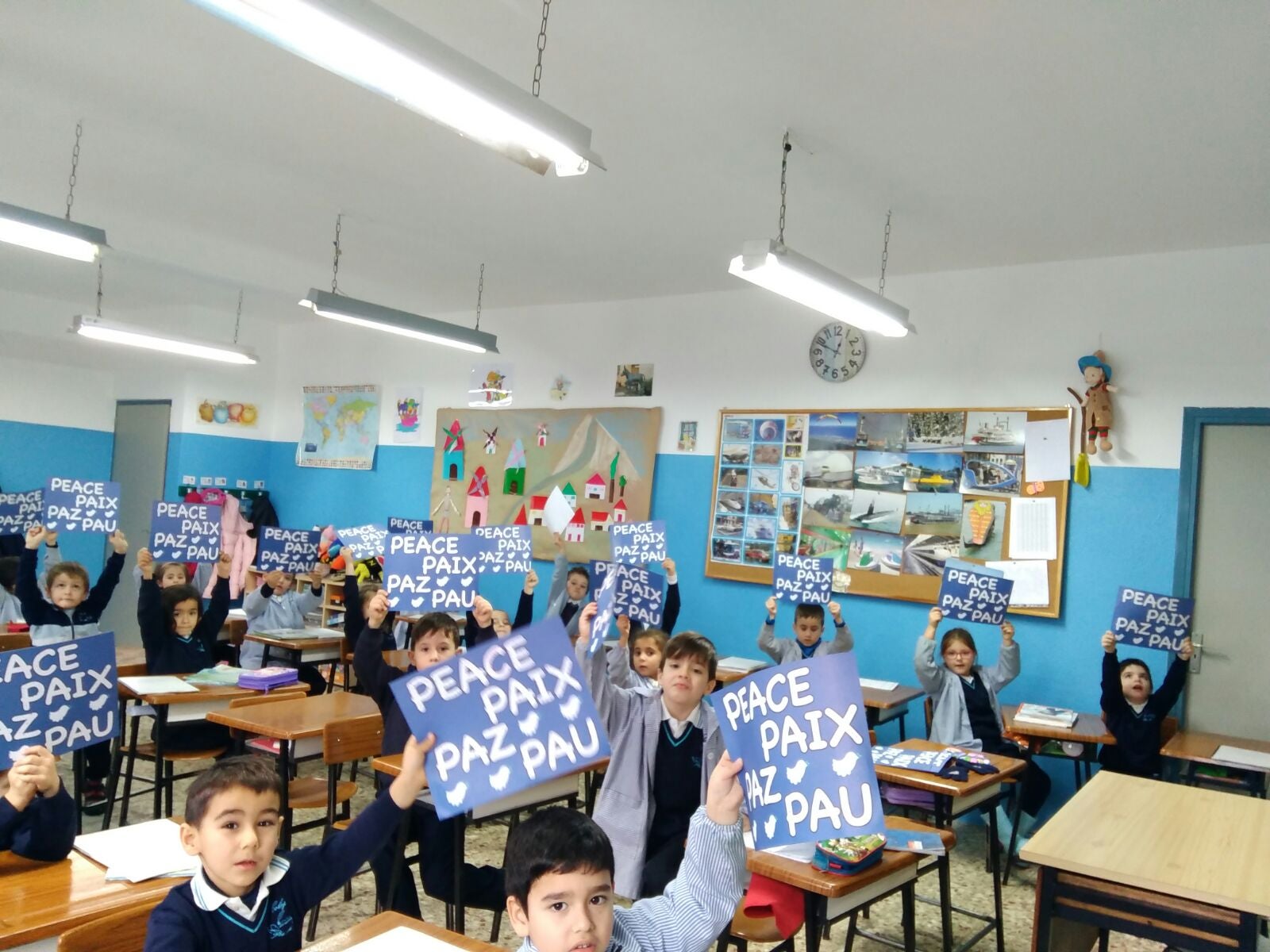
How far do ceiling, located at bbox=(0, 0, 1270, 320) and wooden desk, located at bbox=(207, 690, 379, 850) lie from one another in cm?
228

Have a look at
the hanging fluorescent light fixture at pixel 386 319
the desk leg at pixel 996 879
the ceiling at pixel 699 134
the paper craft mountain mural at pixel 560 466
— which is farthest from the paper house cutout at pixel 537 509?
the desk leg at pixel 996 879

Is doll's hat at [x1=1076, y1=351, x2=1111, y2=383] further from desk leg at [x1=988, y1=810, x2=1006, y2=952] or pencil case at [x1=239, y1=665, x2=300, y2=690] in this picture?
pencil case at [x1=239, y1=665, x2=300, y2=690]

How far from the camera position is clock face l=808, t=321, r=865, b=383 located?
216 inches

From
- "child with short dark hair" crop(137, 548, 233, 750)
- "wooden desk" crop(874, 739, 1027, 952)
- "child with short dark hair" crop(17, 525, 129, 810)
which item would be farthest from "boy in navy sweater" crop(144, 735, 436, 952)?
"child with short dark hair" crop(17, 525, 129, 810)

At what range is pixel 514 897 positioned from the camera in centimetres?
140

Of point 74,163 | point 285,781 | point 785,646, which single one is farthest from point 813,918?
point 74,163

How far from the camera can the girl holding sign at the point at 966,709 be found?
4203 mm

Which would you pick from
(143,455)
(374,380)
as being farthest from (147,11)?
(143,455)

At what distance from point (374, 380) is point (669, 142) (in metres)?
4.94

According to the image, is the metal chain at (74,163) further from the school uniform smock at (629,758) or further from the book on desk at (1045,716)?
the book on desk at (1045,716)

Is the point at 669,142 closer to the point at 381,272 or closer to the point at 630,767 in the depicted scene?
the point at 630,767

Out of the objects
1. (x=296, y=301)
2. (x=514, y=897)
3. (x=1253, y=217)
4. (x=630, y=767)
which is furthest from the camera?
(x=296, y=301)

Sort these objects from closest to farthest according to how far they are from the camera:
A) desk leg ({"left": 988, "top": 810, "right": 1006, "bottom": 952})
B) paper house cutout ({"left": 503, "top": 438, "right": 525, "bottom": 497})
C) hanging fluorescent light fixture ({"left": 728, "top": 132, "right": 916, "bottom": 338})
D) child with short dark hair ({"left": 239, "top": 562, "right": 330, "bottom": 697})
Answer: desk leg ({"left": 988, "top": 810, "right": 1006, "bottom": 952}) < hanging fluorescent light fixture ({"left": 728, "top": 132, "right": 916, "bottom": 338}) < child with short dark hair ({"left": 239, "top": 562, "right": 330, "bottom": 697}) < paper house cutout ({"left": 503, "top": 438, "right": 525, "bottom": 497})

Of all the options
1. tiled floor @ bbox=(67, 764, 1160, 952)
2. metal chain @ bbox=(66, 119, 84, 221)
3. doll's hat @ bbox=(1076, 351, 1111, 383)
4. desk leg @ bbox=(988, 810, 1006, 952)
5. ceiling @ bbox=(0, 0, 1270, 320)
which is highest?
ceiling @ bbox=(0, 0, 1270, 320)
